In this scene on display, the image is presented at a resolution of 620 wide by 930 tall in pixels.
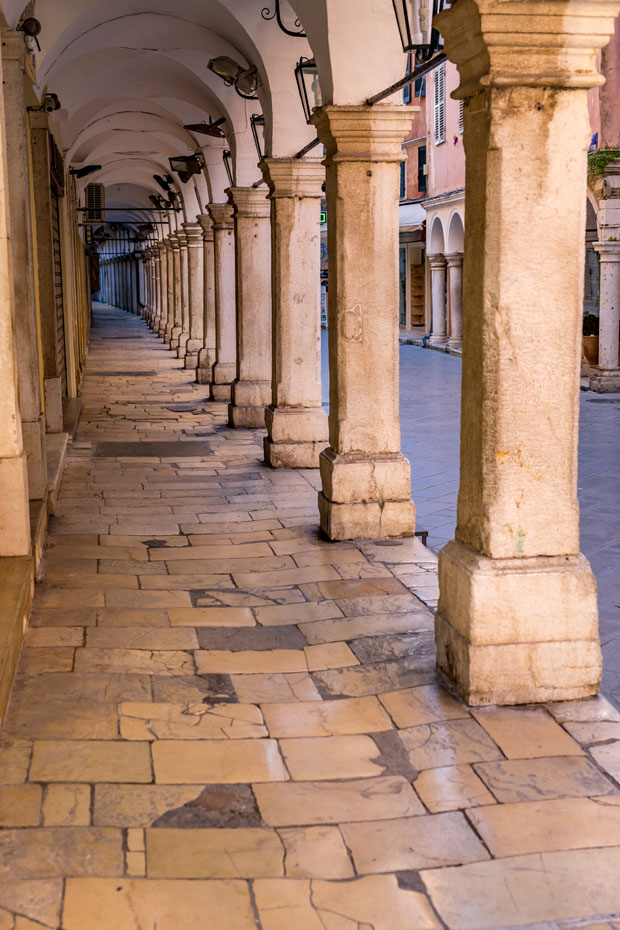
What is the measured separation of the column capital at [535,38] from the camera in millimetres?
4043

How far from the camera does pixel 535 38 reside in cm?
409

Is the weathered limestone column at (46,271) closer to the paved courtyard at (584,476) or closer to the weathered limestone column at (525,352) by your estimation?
the paved courtyard at (584,476)

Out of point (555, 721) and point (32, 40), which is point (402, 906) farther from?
point (32, 40)

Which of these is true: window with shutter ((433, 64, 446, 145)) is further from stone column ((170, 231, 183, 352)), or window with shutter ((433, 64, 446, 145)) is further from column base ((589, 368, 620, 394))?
column base ((589, 368, 620, 394))

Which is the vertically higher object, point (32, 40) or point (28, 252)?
point (32, 40)

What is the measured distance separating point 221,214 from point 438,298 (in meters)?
12.4

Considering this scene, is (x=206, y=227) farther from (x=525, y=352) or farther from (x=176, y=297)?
(x=525, y=352)

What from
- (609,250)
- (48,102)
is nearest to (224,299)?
(48,102)

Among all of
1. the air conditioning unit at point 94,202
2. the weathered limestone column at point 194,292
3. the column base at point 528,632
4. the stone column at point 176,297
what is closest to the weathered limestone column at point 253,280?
the column base at point 528,632

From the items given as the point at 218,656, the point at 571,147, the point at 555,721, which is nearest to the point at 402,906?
the point at 555,721

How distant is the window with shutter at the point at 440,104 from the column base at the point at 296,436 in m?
19.0

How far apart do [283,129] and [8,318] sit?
4670mm

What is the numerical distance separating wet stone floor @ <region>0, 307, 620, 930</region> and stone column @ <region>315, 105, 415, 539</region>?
0.51 m

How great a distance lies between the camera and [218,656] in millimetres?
4949
